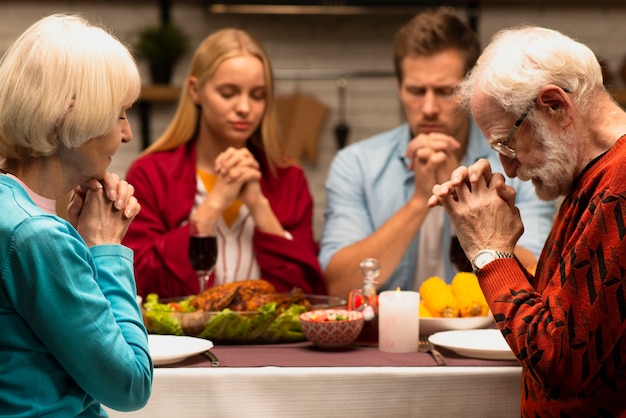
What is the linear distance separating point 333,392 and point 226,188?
1.00 meters

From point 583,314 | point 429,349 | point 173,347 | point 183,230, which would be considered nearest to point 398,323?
point 429,349

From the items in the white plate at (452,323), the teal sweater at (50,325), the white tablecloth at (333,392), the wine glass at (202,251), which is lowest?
the white tablecloth at (333,392)

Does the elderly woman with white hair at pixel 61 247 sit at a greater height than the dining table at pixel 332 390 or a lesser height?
greater

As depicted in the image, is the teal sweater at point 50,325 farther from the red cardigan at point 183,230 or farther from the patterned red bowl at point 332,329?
the red cardigan at point 183,230

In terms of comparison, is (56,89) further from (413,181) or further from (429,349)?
(413,181)

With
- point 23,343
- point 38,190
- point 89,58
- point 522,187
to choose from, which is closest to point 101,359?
point 23,343

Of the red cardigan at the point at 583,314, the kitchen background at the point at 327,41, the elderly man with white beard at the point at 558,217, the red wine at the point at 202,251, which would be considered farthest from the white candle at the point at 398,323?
the kitchen background at the point at 327,41

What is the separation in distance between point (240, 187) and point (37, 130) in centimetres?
136

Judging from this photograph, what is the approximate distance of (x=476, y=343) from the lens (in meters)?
1.89

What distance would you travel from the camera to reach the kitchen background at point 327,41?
4.66m

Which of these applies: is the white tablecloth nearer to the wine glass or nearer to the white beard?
the white beard

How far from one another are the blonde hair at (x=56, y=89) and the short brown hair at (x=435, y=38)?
5.14 ft

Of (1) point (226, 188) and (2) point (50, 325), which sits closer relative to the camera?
(2) point (50, 325)

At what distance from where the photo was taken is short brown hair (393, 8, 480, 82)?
2732 millimetres
